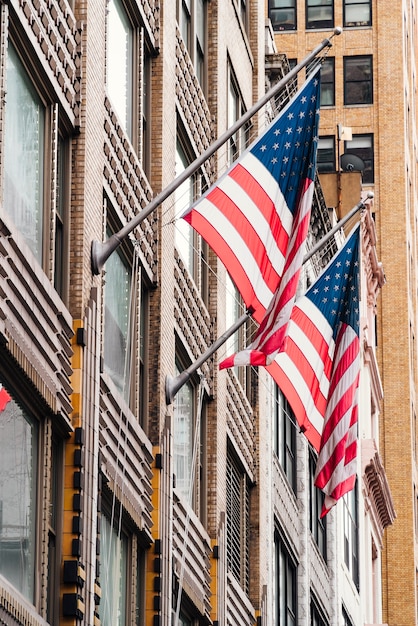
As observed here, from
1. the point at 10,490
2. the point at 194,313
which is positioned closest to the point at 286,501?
the point at 194,313

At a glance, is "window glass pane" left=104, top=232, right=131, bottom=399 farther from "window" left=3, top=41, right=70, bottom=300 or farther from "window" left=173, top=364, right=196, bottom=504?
"window" left=173, top=364, right=196, bottom=504

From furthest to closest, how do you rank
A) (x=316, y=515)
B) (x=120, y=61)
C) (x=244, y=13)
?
(x=316, y=515)
(x=244, y=13)
(x=120, y=61)

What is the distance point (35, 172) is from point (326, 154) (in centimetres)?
6032

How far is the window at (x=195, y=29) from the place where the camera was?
3238 centimetres

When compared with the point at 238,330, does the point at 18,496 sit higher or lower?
lower

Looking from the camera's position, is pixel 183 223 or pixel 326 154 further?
pixel 326 154

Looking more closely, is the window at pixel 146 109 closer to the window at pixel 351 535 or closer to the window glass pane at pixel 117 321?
the window glass pane at pixel 117 321

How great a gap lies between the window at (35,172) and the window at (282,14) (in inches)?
2448

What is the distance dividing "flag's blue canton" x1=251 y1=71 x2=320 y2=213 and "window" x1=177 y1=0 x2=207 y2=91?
920cm

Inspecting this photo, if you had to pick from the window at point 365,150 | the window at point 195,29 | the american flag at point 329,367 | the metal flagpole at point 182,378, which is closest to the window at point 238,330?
the window at point 195,29

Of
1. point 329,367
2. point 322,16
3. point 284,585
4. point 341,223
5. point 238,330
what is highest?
point 322,16

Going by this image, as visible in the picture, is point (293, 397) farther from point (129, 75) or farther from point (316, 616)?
point (316, 616)

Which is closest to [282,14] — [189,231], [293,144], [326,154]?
[326,154]

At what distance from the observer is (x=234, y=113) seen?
37.9 metres
